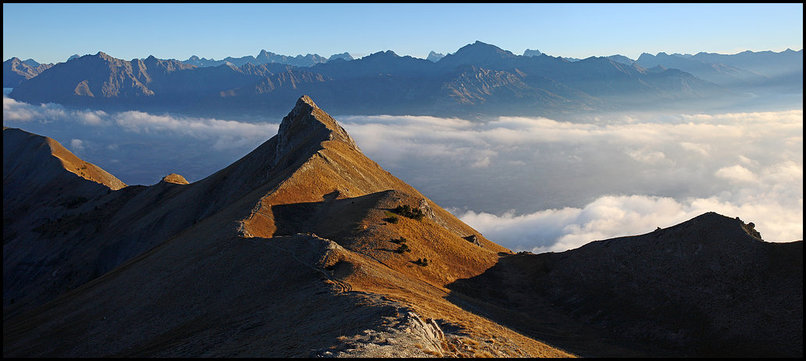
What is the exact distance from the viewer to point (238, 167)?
123m

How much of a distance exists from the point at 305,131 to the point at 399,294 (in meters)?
93.1

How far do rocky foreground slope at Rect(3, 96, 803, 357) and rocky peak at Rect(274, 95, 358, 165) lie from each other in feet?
109

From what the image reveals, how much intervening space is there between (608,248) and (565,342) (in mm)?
21659

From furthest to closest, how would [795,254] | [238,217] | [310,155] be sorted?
[310,155]
[238,217]
[795,254]

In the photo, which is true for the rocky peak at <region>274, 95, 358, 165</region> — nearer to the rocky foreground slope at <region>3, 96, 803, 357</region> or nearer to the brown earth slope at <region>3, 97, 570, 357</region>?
the brown earth slope at <region>3, 97, 570, 357</region>

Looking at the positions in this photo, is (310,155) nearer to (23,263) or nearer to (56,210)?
(23,263)

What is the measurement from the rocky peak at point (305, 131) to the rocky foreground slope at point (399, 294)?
33202 millimetres

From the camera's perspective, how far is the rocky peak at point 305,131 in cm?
11325

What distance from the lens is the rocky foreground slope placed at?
32.0m

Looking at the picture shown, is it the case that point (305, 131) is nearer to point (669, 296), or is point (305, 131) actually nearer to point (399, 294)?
point (399, 294)

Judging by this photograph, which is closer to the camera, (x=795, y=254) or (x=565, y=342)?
(x=565, y=342)

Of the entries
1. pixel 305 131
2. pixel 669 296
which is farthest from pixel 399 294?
pixel 305 131

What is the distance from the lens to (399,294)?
3888 cm

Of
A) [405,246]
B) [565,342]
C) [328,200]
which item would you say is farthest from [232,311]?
[328,200]
